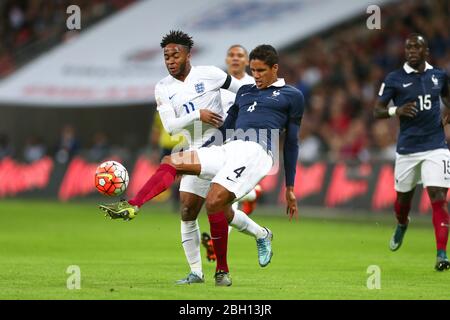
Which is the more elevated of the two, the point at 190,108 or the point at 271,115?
the point at 190,108

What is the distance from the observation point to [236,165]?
1002 cm

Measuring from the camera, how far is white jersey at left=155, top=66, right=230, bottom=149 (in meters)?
10.7

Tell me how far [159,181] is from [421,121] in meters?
4.25

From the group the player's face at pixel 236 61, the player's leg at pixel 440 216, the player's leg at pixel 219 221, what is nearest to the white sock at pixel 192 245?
the player's leg at pixel 219 221

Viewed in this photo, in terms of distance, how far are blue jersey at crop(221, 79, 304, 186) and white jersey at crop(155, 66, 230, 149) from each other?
1.41ft

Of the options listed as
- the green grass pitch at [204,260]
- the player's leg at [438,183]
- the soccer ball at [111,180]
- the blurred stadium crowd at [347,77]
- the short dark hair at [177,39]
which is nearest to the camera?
the green grass pitch at [204,260]

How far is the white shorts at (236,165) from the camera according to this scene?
9992 millimetres

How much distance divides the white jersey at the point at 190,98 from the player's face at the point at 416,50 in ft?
8.51

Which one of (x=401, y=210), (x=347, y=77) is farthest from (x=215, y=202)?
(x=347, y=77)

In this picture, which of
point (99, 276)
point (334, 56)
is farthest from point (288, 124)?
point (334, 56)

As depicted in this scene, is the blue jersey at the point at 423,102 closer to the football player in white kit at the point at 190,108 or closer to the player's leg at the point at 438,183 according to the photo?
the player's leg at the point at 438,183

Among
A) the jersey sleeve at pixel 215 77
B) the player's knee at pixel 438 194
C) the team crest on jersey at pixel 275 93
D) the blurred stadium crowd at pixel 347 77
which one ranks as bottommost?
the player's knee at pixel 438 194

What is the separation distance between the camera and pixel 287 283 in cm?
1049

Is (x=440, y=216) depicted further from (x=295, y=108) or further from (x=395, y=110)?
(x=295, y=108)
